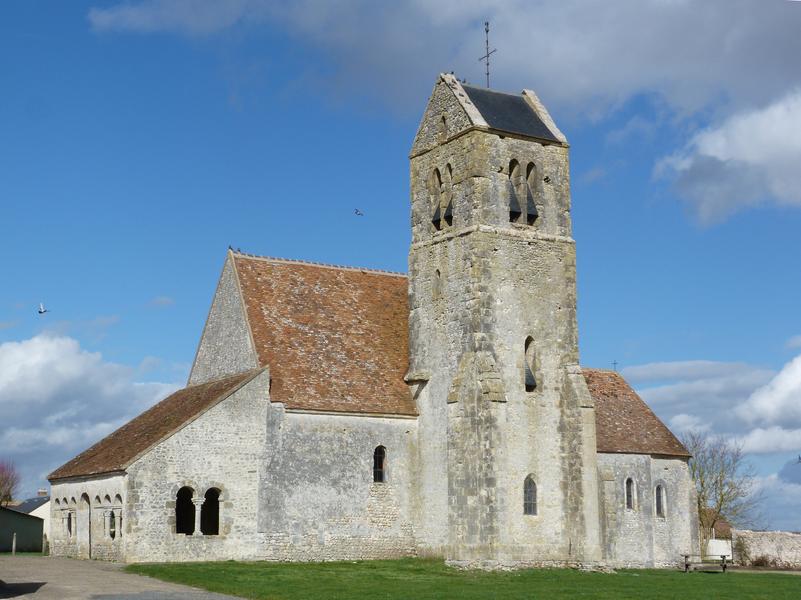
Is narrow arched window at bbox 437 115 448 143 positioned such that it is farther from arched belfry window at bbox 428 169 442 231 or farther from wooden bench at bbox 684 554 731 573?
wooden bench at bbox 684 554 731 573

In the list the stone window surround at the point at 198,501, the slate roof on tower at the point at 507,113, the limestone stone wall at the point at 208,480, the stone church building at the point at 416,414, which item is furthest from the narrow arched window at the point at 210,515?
the slate roof on tower at the point at 507,113

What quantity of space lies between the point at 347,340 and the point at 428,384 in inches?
144

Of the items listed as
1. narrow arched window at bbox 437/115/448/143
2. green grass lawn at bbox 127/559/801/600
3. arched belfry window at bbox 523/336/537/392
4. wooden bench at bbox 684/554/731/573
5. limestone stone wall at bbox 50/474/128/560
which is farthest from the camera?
wooden bench at bbox 684/554/731/573

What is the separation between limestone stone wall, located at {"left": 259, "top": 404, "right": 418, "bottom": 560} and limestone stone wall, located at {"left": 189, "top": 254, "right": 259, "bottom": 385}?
3331 mm

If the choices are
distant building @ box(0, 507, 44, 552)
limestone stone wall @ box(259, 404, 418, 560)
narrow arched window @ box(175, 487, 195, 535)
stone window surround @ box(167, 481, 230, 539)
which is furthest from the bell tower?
distant building @ box(0, 507, 44, 552)

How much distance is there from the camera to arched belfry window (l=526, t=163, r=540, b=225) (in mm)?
40562

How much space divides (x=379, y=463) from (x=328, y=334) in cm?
515

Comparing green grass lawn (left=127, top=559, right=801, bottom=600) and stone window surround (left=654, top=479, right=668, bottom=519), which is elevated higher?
stone window surround (left=654, top=479, right=668, bottom=519)

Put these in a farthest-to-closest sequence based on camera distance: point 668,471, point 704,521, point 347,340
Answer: point 704,521, point 668,471, point 347,340

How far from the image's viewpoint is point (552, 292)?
132 ft

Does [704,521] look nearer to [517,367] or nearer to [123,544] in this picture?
[517,367]

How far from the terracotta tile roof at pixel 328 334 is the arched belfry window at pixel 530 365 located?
181 inches

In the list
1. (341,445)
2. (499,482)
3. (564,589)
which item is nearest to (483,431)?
(499,482)

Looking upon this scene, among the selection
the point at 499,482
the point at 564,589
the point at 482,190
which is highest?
the point at 482,190
